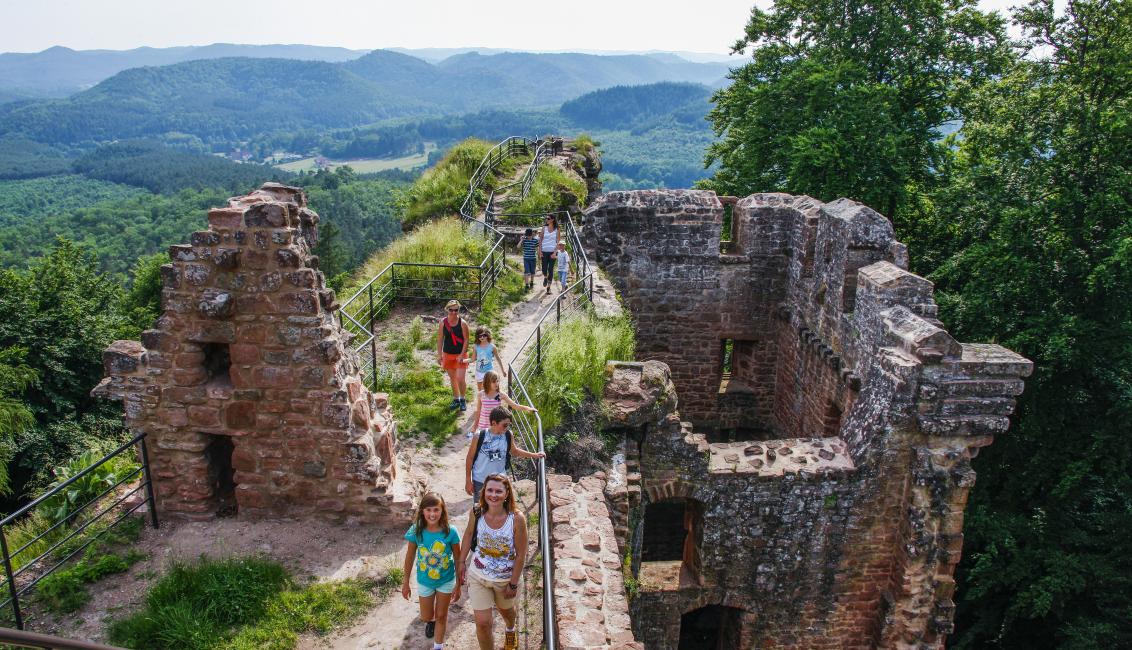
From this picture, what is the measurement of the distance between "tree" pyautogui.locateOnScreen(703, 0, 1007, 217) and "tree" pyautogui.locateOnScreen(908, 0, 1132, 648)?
14.6ft

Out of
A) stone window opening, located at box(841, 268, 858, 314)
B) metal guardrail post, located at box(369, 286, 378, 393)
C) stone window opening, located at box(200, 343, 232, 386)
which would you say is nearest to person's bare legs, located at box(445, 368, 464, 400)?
metal guardrail post, located at box(369, 286, 378, 393)

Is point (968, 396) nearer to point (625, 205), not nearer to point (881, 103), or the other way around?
point (625, 205)

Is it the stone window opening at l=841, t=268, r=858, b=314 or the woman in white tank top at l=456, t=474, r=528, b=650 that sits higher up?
the stone window opening at l=841, t=268, r=858, b=314

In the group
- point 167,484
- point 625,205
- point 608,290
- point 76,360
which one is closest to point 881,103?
point 625,205

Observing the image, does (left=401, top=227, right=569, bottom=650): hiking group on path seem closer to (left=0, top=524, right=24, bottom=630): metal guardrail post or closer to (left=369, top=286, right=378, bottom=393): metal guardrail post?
(left=0, top=524, right=24, bottom=630): metal guardrail post

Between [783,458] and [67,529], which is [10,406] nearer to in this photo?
A: [67,529]

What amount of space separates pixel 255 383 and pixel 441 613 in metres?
2.66

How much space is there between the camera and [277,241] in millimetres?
6297

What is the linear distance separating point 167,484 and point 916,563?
7.70 metres

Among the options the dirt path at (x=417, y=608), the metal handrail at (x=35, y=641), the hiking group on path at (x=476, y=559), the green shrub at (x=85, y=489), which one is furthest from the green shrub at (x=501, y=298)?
the metal handrail at (x=35, y=641)

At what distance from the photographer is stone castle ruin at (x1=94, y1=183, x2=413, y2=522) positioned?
6348 millimetres

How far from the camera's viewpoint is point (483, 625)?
17.1ft

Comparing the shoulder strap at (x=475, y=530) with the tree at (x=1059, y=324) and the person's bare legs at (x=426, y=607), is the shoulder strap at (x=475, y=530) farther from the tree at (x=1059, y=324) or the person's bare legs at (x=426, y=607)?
the tree at (x=1059, y=324)

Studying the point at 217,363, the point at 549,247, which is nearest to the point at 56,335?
the point at 549,247
